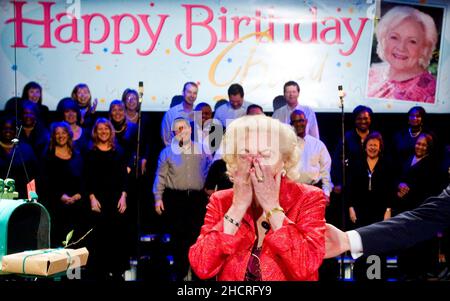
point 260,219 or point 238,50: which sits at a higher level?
point 238,50

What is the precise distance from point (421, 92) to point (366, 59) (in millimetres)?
661

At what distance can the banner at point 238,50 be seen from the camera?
5289 millimetres

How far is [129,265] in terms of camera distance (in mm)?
5246

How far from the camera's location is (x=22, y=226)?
2.00m

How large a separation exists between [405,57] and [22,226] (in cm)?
442

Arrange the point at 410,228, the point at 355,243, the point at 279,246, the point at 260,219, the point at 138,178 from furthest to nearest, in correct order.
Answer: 1. the point at 138,178
2. the point at 260,219
3. the point at 279,246
4. the point at 355,243
5. the point at 410,228

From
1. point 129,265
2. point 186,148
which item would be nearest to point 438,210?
point 186,148

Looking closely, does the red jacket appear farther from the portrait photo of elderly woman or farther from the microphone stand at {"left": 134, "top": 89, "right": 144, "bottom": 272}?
the portrait photo of elderly woman

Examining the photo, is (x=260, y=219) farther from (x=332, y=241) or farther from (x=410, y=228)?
(x=410, y=228)

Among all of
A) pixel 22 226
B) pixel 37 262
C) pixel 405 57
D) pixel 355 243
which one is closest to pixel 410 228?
pixel 355 243

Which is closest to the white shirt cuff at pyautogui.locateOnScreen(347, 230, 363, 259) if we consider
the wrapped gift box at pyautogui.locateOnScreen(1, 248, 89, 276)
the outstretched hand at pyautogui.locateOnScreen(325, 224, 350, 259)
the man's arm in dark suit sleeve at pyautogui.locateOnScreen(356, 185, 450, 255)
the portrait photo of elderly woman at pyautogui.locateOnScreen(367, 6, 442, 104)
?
the man's arm in dark suit sleeve at pyautogui.locateOnScreen(356, 185, 450, 255)

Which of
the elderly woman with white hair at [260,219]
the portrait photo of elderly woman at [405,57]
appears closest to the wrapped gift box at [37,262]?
the elderly woman with white hair at [260,219]

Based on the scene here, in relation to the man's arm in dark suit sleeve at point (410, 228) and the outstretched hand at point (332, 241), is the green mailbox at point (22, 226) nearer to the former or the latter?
the outstretched hand at point (332, 241)

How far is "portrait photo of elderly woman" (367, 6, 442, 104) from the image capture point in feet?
17.4
